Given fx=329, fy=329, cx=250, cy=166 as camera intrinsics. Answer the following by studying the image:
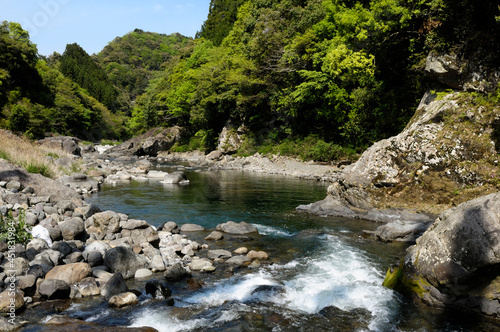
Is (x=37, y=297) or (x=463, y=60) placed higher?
(x=463, y=60)

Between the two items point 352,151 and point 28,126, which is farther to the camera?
point 28,126

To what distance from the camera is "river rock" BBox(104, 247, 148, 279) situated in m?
7.17

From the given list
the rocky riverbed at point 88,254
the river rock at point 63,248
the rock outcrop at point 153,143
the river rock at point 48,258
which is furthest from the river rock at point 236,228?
the rock outcrop at point 153,143

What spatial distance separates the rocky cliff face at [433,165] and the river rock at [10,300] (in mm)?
10627

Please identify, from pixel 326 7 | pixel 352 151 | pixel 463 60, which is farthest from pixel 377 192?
pixel 326 7

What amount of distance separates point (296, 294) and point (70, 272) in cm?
448

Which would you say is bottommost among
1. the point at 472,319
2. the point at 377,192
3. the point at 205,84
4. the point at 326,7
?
the point at 472,319

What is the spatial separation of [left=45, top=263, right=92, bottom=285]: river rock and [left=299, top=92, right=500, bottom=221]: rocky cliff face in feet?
30.9

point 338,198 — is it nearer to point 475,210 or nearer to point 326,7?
point 475,210

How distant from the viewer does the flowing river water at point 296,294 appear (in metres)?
5.40

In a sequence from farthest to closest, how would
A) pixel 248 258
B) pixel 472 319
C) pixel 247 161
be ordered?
pixel 247 161, pixel 248 258, pixel 472 319

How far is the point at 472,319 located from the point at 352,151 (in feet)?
72.3

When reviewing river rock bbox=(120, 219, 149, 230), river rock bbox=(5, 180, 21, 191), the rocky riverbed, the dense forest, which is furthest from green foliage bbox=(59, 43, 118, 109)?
river rock bbox=(120, 219, 149, 230)

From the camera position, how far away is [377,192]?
516 inches
